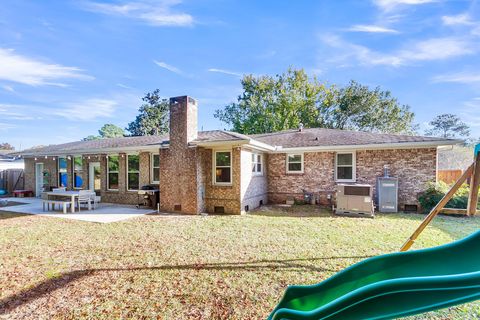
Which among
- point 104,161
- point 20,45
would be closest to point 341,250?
point 104,161

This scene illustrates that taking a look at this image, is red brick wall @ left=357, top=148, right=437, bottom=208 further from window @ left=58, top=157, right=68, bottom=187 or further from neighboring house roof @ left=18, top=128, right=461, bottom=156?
window @ left=58, top=157, right=68, bottom=187

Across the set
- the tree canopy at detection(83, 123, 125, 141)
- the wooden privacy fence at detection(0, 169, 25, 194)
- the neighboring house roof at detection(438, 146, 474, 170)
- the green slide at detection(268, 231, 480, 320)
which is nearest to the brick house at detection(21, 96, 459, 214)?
the wooden privacy fence at detection(0, 169, 25, 194)

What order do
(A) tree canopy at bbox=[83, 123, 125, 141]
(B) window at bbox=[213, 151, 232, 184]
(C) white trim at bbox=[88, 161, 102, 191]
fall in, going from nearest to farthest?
(B) window at bbox=[213, 151, 232, 184] → (C) white trim at bbox=[88, 161, 102, 191] → (A) tree canopy at bbox=[83, 123, 125, 141]

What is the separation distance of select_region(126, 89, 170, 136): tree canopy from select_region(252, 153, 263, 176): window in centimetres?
3159

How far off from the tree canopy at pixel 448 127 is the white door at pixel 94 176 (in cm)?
5982

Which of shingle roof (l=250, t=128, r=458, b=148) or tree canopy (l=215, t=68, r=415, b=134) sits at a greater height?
tree canopy (l=215, t=68, r=415, b=134)

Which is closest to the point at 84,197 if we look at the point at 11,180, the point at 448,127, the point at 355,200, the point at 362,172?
the point at 11,180

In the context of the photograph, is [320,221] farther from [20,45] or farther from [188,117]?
[20,45]

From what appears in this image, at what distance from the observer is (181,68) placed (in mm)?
17703

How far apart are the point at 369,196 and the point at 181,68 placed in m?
15.0

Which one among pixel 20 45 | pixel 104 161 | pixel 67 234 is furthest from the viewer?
pixel 104 161

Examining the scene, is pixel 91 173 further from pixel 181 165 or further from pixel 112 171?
pixel 181 165

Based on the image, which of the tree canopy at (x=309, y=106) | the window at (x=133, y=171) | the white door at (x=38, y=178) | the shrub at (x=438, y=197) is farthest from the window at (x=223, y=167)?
the tree canopy at (x=309, y=106)

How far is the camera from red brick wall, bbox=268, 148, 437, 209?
10594 millimetres
